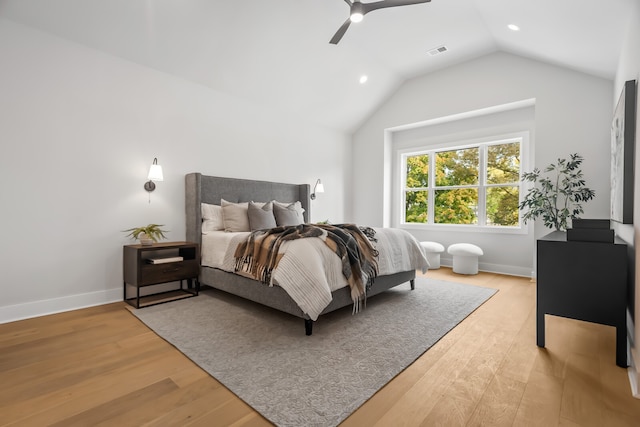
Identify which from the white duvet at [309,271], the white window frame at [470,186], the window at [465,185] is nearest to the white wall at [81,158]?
the white duvet at [309,271]

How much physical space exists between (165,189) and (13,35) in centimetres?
184

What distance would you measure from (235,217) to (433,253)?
10.7ft

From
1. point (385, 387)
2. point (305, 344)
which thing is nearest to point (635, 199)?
point (385, 387)

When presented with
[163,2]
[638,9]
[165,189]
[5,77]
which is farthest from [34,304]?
[638,9]

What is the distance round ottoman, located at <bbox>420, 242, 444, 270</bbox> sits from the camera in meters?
5.06

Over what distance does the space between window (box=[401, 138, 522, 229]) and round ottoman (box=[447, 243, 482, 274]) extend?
75 cm

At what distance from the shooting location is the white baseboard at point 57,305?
2.74 meters

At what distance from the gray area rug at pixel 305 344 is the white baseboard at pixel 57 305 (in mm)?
564

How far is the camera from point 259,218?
12.6ft

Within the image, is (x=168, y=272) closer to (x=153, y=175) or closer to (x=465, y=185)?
(x=153, y=175)

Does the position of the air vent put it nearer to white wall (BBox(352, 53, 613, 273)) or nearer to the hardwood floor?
white wall (BBox(352, 53, 613, 273))

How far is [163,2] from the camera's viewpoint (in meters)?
3.00

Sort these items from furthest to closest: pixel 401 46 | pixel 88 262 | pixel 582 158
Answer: pixel 401 46
pixel 582 158
pixel 88 262

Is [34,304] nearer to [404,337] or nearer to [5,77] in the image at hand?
[5,77]
